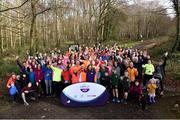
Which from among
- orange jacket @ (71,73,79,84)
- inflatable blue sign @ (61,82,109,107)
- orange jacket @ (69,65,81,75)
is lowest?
inflatable blue sign @ (61,82,109,107)

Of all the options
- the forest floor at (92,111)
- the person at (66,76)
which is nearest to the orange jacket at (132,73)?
the forest floor at (92,111)

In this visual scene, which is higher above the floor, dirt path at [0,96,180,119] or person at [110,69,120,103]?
person at [110,69,120,103]

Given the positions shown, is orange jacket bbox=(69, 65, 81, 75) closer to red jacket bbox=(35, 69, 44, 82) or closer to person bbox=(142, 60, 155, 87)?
red jacket bbox=(35, 69, 44, 82)

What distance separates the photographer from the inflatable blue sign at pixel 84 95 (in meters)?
14.4

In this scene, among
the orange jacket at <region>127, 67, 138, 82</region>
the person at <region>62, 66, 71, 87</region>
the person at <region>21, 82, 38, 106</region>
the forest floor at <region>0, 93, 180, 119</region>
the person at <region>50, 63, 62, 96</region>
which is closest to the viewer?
the forest floor at <region>0, 93, 180, 119</region>

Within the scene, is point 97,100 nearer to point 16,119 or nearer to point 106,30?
point 16,119

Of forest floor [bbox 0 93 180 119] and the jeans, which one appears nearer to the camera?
forest floor [bbox 0 93 180 119]

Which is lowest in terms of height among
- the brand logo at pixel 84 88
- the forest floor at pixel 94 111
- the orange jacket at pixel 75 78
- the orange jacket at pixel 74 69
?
the forest floor at pixel 94 111

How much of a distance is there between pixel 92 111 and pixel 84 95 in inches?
44.9

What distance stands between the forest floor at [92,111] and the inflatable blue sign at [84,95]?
0.34 metres

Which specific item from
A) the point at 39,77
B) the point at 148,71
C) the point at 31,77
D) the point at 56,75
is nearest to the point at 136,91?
the point at 148,71

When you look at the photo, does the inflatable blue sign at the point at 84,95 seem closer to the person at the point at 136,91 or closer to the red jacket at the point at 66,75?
the red jacket at the point at 66,75

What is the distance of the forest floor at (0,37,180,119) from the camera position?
42.8 ft

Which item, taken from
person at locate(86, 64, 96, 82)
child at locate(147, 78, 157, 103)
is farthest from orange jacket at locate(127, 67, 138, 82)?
person at locate(86, 64, 96, 82)
